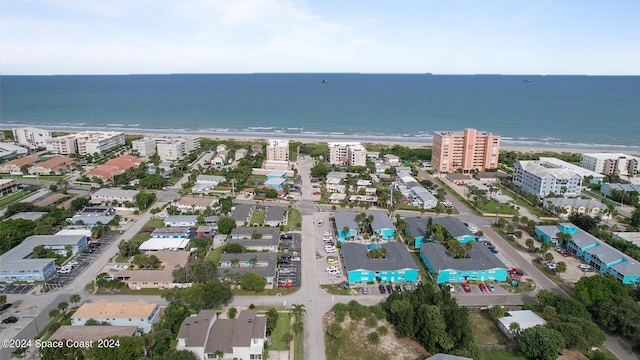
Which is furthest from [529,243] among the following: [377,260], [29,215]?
[29,215]

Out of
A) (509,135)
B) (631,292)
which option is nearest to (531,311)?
(631,292)

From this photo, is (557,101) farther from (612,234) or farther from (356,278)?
(356,278)

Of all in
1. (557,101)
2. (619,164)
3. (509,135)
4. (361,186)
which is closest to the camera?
(361,186)

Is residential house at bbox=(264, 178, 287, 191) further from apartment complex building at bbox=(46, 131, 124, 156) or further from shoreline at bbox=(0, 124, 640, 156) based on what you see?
apartment complex building at bbox=(46, 131, 124, 156)

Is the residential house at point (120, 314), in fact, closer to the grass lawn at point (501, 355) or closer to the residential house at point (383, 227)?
the grass lawn at point (501, 355)

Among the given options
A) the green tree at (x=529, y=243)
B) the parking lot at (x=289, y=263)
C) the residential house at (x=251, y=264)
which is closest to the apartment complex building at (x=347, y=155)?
the parking lot at (x=289, y=263)
